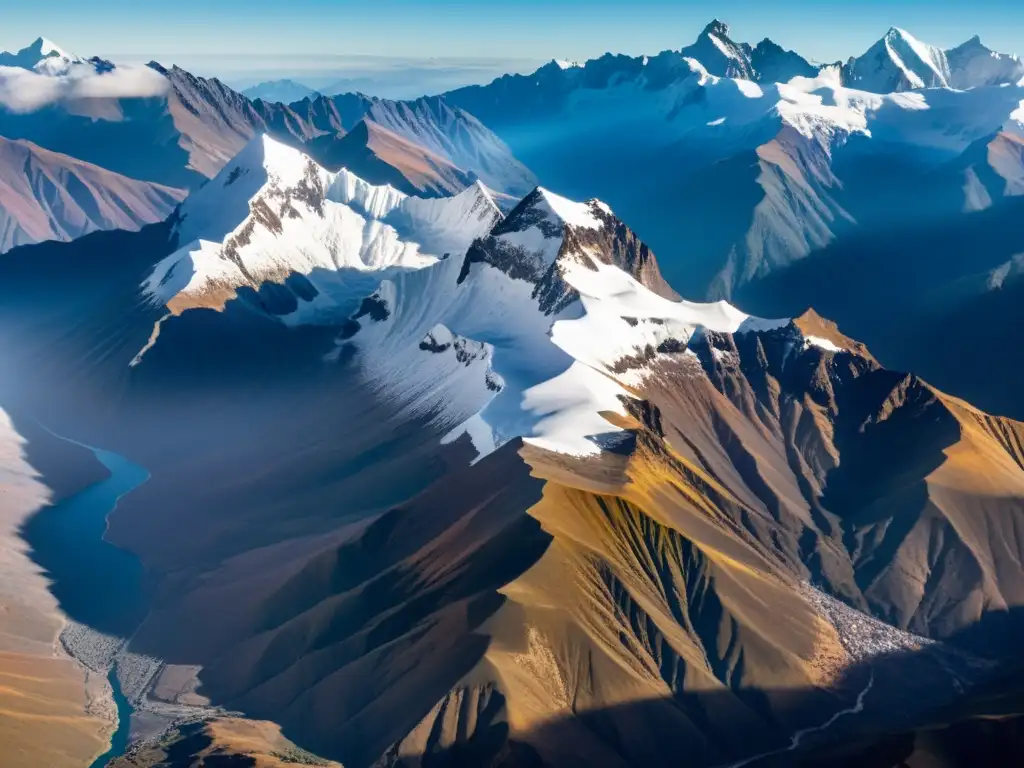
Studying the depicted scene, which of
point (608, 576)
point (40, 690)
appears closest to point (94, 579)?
point (40, 690)

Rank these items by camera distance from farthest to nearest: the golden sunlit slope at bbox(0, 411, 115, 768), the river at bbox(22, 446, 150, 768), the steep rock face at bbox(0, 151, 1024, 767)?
the river at bbox(22, 446, 150, 768) < the golden sunlit slope at bbox(0, 411, 115, 768) < the steep rock face at bbox(0, 151, 1024, 767)

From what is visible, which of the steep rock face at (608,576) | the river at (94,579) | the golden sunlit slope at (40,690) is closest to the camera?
the steep rock face at (608,576)

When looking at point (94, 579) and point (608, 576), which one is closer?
point (608, 576)

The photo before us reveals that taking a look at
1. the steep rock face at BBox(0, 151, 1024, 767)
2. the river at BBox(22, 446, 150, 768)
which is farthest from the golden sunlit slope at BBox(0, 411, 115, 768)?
the steep rock face at BBox(0, 151, 1024, 767)

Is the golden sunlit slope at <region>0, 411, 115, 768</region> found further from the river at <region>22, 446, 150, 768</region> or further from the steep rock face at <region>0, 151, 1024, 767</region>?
the steep rock face at <region>0, 151, 1024, 767</region>

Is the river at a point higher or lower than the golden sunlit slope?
lower

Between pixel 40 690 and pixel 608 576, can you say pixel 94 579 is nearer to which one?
pixel 40 690

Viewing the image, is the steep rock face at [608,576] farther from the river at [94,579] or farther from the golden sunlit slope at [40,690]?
the golden sunlit slope at [40,690]

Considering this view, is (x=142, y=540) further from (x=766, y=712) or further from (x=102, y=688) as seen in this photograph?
(x=766, y=712)

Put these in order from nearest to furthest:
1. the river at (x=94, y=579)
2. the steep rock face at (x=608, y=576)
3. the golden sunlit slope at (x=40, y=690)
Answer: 1. the steep rock face at (x=608, y=576)
2. the golden sunlit slope at (x=40, y=690)
3. the river at (x=94, y=579)

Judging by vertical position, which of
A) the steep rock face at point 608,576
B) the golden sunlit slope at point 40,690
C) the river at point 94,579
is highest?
the steep rock face at point 608,576

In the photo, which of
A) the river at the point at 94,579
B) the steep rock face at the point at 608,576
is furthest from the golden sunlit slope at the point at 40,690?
the steep rock face at the point at 608,576

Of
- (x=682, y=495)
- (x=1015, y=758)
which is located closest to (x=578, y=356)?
(x=682, y=495)
